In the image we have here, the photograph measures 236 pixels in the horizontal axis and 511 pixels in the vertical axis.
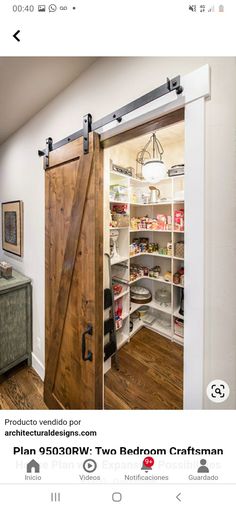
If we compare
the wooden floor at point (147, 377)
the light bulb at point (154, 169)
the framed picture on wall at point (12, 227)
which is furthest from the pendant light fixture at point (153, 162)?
the wooden floor at point (147, 377)

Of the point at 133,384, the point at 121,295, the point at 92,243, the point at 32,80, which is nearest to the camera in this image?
the point at 92,243

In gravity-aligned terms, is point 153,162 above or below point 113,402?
above

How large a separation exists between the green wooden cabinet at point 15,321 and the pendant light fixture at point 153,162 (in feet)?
4.15

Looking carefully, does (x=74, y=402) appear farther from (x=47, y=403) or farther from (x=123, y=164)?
(x=123, y=164)

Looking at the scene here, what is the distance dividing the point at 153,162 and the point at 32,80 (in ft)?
2.92

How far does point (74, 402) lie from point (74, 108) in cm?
145

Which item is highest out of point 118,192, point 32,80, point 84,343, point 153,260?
point 32,80

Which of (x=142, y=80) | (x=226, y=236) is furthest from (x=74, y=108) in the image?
(x=226, y=236)

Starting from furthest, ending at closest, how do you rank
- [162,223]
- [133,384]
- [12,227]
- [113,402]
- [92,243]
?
[162,223] → [12,227] → [133,384] → [113,402] → [92,243]

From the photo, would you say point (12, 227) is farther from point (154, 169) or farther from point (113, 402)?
point (113, 402)

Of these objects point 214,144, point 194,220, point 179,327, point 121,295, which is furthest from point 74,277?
point 179,327

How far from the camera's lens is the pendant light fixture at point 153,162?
1435 millimetres

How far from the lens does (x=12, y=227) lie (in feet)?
5.27

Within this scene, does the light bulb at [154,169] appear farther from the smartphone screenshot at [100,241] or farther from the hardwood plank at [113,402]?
Answer: the hardwood plank at [113,402]
